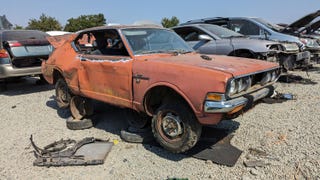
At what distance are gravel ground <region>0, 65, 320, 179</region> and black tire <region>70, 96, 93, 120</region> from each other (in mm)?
283

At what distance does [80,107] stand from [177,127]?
7.63 feet

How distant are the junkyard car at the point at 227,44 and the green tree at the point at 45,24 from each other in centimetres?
Result: 3768

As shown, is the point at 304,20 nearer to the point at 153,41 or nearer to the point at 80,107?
the point at 153,41

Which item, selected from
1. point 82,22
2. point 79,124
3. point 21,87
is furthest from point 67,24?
point 79,124

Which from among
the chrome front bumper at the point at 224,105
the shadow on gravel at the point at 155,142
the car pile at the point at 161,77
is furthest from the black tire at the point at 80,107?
the chrome front bumper at the point at 224,105

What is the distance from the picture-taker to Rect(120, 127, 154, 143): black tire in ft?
13.1

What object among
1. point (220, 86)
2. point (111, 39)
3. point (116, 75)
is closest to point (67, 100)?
point (111, 39)

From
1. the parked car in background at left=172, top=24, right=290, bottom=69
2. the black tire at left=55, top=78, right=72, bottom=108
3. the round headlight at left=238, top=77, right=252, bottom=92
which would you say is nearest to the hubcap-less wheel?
the round headlight at left=238, top=77, right=252, bottom=92

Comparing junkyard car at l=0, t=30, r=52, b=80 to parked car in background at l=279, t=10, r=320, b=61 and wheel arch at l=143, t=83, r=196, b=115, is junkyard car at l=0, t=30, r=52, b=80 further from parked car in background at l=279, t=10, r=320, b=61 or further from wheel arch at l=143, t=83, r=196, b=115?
parked car in background at l=279, t=10, r=320, b=61

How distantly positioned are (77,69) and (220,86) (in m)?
2.75

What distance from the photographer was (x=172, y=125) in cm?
345

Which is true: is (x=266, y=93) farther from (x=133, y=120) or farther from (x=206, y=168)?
(x=133, y=120)

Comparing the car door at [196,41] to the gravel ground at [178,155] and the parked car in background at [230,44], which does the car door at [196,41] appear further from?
the gravel ground at [178,155]

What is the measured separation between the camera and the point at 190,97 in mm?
3135
